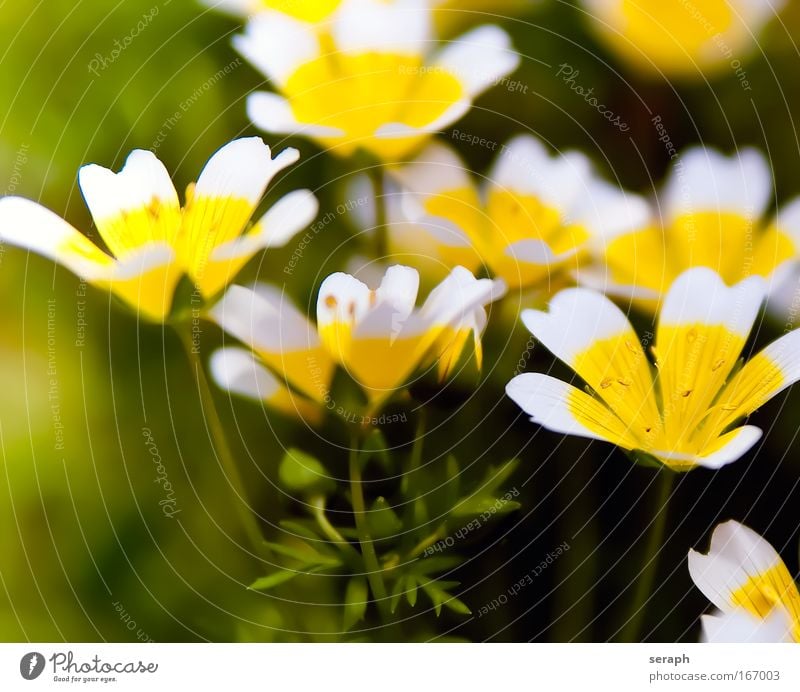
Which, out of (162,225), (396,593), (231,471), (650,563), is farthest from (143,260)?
(650,563)

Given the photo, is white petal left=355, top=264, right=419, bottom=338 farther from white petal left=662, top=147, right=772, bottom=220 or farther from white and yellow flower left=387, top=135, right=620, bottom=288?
white petal left=662, top=147, right=772, bottom=220

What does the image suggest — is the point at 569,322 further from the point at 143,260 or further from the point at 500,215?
the point at 143,260

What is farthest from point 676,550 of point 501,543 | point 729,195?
point 729,195

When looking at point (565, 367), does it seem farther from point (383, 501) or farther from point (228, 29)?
point (228, 29)

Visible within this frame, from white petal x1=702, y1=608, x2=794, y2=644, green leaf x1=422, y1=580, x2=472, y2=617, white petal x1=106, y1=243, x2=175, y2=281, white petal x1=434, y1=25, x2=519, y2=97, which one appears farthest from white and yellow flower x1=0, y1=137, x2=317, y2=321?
white petal x1=702, y1=608, x2=794, y2=644

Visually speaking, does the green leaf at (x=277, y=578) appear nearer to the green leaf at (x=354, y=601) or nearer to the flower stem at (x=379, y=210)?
the green leaf at (x=354, y=601)

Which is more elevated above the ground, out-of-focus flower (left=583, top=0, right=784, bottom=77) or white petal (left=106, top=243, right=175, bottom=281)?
out-of-focus flower (left=583, top=0, right=784, bottom=77)
